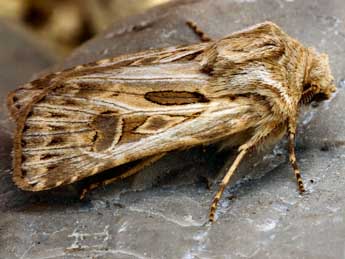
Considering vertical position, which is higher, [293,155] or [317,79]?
[317,79]

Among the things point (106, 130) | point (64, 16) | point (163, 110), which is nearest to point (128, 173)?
point (106, 130)

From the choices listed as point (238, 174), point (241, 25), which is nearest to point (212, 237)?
point (238, 174)

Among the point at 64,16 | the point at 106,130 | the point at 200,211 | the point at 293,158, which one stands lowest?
the point at 64,16

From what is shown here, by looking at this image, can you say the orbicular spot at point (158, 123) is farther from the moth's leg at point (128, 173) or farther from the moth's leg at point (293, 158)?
the moth's leg at point (293, 158)

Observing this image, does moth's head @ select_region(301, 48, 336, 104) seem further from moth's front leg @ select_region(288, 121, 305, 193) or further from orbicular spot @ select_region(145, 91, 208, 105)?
orbicular spot @ select_region(145, 91, 208, 105)

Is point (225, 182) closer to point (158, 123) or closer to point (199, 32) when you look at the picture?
point (158, 123)

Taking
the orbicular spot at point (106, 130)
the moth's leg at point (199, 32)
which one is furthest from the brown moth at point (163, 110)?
the moth's leg at point (199, 32)

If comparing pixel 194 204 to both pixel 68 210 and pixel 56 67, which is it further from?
pixel 56 67
